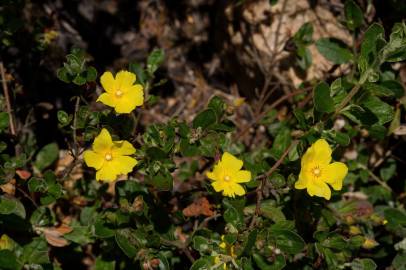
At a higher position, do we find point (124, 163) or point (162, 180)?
point (124, 163)

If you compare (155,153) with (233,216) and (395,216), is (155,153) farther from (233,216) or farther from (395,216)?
(395,216)

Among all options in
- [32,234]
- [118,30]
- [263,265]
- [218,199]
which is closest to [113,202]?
[32,234]

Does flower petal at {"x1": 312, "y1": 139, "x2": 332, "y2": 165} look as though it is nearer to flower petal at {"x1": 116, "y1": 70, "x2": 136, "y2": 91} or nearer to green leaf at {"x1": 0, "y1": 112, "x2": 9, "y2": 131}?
flower petal at {"x1": 116, "y1": 70, "x2": 136, "y2": 91}


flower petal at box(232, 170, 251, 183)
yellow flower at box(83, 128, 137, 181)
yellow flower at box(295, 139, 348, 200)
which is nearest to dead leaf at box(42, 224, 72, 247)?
yellow flower at box(83, 128, 137, 181)

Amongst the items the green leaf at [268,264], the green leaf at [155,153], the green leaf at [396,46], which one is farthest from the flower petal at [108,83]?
the green leaf at [396,46]

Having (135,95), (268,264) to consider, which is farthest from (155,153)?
(268,264)
